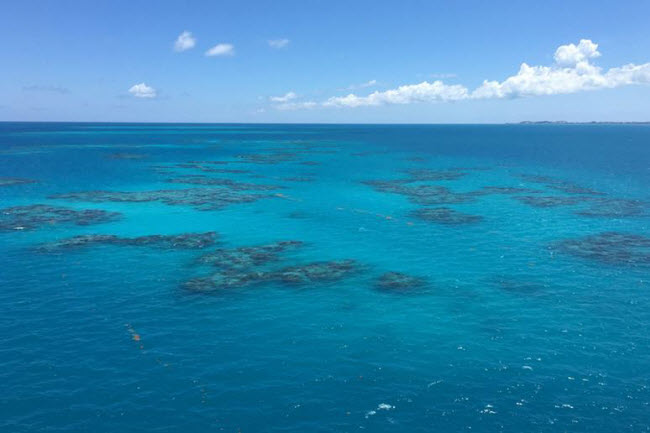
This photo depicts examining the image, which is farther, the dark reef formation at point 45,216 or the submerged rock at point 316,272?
the dark reef formation at point 45,216

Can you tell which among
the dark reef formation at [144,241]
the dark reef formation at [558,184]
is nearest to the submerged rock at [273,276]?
the dark reef formation at [144,241]

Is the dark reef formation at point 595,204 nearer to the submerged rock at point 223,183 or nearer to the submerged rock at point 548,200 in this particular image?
the submerged rock at point 548,200

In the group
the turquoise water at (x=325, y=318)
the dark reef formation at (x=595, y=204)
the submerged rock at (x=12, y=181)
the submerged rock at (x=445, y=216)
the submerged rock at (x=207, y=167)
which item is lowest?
the turquoise water at (x=325, y=318)

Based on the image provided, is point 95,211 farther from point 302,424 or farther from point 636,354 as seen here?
point 636,354


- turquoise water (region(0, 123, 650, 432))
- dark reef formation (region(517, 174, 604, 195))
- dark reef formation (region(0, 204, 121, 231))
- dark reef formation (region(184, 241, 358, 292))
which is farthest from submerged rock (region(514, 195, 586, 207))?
dark reef formation (region(0, 204, 121, 231))

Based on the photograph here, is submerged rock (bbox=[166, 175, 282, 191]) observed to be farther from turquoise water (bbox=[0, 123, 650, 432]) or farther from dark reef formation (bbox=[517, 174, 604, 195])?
dark reef formation (bbox=[517, 174, 604, 195])

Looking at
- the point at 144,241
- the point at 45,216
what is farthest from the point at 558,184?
the point at 45,216
